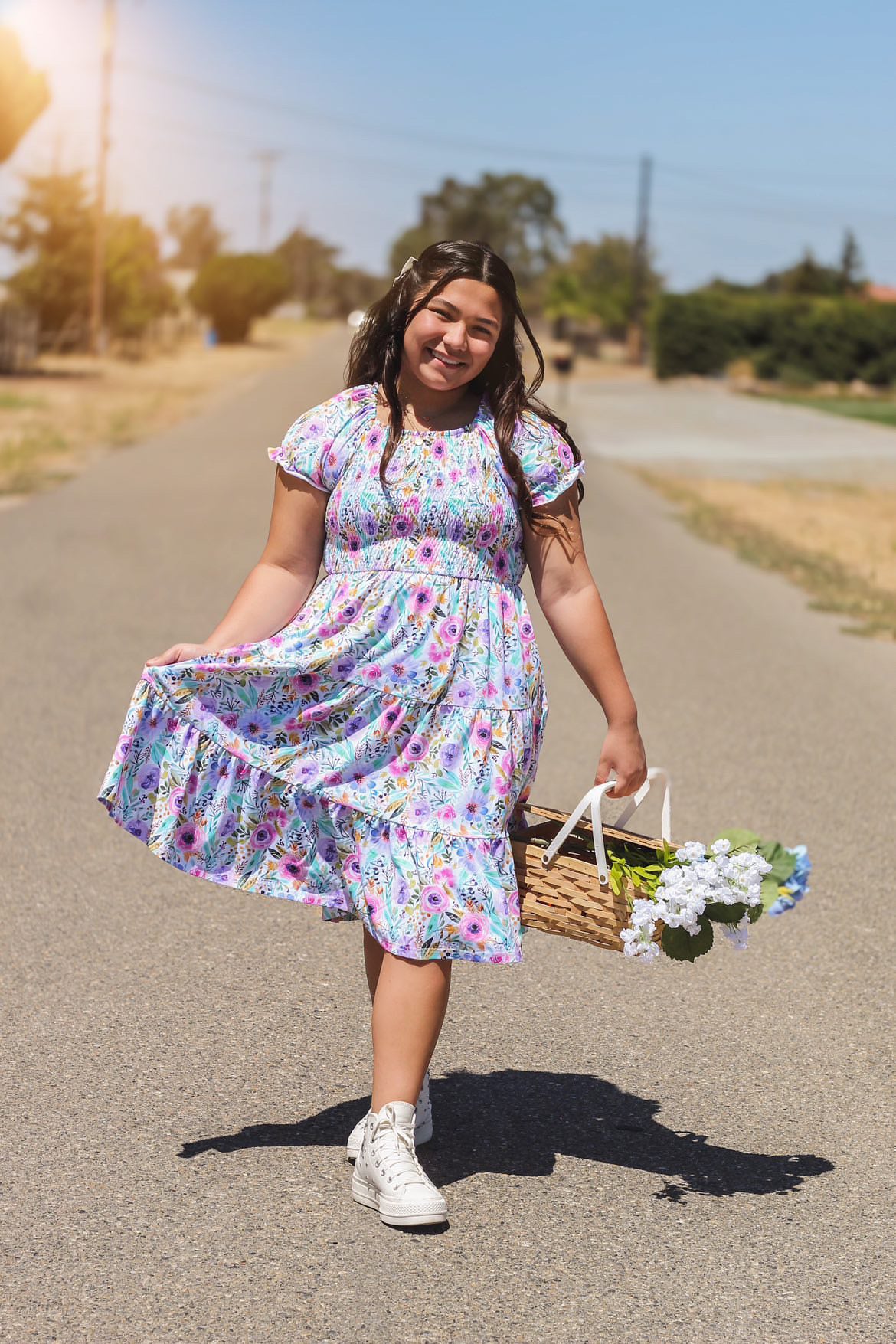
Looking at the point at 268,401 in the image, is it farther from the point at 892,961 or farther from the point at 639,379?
the point at 892,961

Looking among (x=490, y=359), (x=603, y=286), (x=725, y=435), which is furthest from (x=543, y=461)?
(x=603, y=286)

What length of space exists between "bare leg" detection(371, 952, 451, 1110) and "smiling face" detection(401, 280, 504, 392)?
107 cm

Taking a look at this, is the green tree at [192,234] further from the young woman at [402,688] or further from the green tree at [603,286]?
the young woman at [402,688]

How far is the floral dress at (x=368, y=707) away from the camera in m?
3.24

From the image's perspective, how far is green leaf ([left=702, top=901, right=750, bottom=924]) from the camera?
10.5 ft

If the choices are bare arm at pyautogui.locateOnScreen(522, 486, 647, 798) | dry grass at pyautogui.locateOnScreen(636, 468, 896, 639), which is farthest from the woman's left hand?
dry grass at pyautogui.locateOnScreen(636, 468, 896, 639)

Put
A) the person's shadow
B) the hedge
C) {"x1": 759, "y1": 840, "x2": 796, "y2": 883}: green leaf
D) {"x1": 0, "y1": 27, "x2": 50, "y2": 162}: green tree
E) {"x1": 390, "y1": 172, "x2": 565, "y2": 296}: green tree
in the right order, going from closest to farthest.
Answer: {"x1": 759, "y1": 840, "x2": 796, "y2": 883}: green leaf
the person's shadow
{"x1": 0, "y1": 27, "x2": 50, "y2": 162}: green tree
the hedge
{"x1": 390, "y1": 172, "x2": 565, "y2": 296}: green tree

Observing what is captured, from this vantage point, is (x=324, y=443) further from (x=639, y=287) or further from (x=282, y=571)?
(x=639, y=287)

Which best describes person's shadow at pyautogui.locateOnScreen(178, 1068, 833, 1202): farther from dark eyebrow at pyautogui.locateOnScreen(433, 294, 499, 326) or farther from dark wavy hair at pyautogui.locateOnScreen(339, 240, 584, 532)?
dark eyebrow at pyautogui.locateOnScreen(433, 294, 499, 326)

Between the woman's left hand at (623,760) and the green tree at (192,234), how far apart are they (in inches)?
5479

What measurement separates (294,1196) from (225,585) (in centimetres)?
806

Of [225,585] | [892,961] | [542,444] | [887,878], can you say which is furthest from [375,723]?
[225,585]

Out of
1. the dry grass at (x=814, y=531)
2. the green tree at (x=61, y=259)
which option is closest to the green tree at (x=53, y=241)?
the green tree at (x=61, y=259)

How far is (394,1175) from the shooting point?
10.3ft
